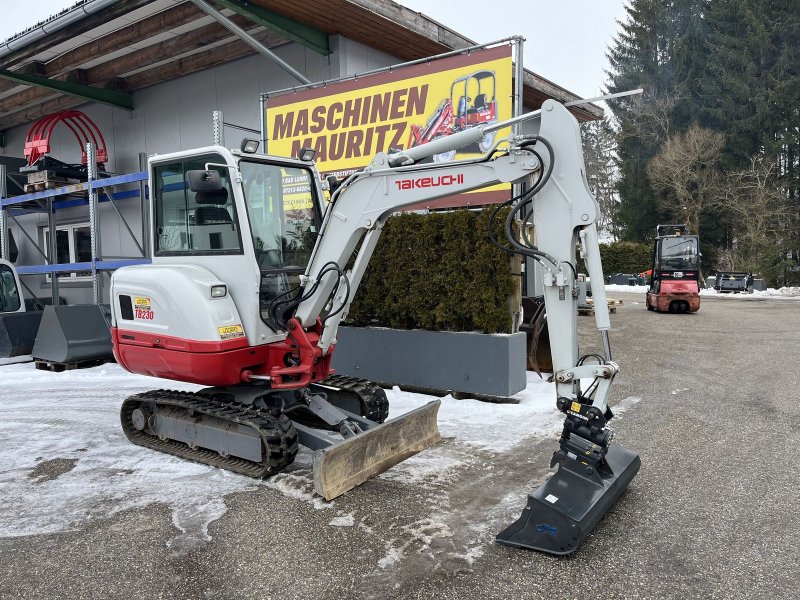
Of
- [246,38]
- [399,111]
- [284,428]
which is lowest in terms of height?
[284,428]

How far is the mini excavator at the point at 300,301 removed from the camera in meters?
4.01

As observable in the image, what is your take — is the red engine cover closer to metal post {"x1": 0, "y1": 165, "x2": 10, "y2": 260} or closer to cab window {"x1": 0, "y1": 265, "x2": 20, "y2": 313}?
cab window {"x1": 0, "y1": 265, "x2": 20, "y2": 313}

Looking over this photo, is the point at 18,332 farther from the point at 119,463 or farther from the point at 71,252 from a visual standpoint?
the point at 119,463

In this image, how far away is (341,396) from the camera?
582 cm

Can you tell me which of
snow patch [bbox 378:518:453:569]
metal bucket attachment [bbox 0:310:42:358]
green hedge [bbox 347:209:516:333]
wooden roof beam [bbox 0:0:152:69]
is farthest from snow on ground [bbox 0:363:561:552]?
wooden roof beam [bbox 0:0:152:69]

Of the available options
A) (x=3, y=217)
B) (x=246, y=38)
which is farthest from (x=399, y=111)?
(x=3, y=217)

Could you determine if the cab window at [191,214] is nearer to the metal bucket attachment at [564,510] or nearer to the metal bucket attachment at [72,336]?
the metal bucket attachment at [564,510]

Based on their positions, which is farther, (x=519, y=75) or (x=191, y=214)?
(x=519, y=75)

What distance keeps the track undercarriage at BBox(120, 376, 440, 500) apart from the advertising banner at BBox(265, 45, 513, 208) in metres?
3.67

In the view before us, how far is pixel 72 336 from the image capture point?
943 cm

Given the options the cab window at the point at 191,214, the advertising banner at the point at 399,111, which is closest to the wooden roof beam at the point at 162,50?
the advertising banner at the point at 399,111

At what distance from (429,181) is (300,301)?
155cm

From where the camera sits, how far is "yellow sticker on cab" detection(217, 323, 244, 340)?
494 cm

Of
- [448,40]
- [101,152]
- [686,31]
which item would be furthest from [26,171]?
[686,31]
